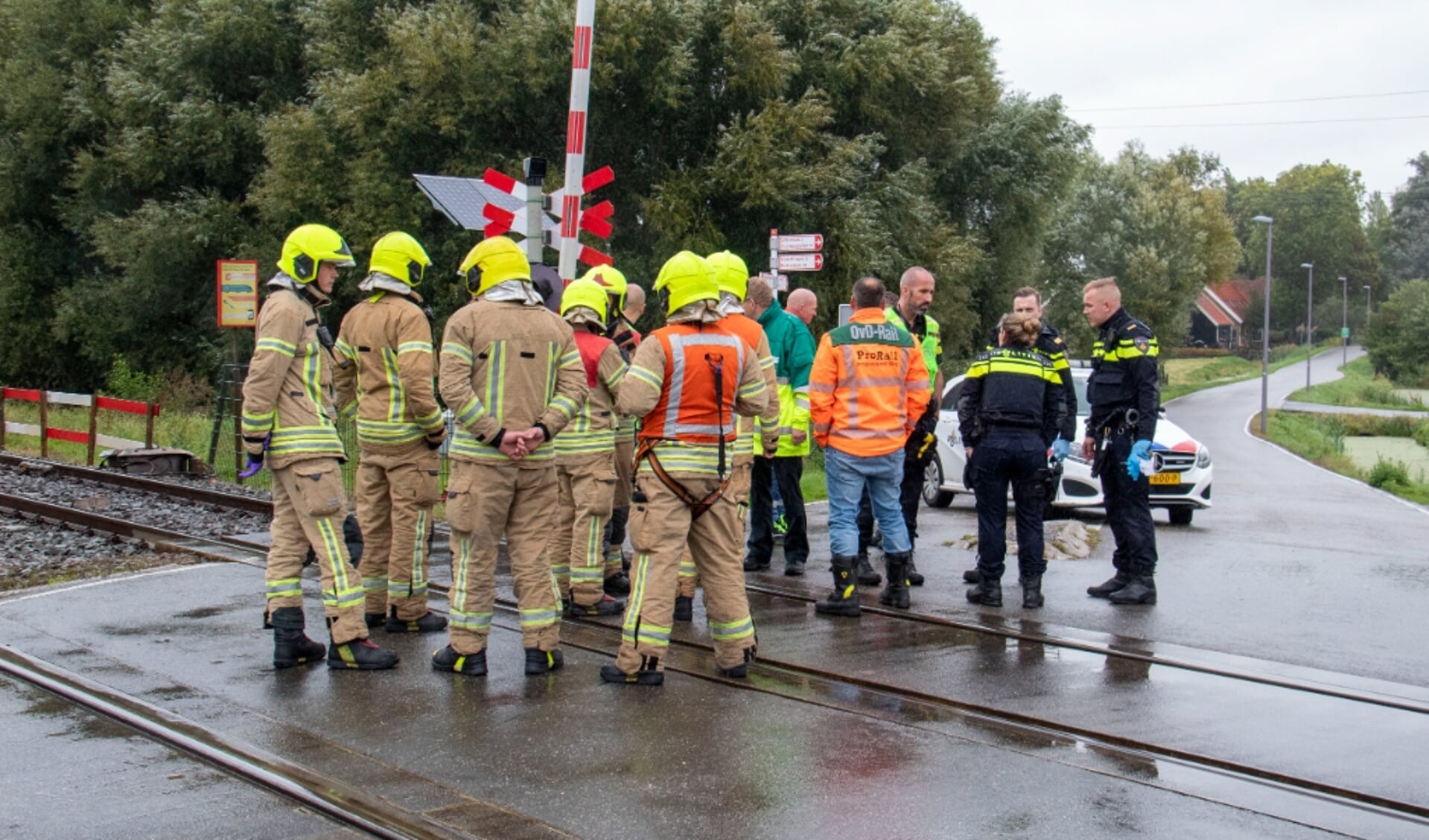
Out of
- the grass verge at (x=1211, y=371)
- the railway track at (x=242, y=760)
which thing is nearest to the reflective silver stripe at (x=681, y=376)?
the railway track at (x=242, y=760)

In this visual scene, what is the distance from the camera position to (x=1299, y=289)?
408 feet

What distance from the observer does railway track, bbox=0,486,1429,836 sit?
5086mm

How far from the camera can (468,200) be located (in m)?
11.7

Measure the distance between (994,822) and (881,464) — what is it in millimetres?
3899

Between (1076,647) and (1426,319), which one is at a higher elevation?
(1426,319)

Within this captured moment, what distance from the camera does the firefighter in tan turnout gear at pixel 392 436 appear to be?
744cm

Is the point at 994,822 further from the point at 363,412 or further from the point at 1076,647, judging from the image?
the point at 363,412

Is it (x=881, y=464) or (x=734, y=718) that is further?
(x=881, y=464)

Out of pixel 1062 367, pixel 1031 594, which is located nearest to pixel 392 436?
pixel 1031 594

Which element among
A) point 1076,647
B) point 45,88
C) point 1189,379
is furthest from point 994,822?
point 1189,379

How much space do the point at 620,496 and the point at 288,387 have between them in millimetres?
2848

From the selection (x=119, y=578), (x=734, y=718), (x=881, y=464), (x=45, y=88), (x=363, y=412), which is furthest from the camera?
(x=45, y=88)

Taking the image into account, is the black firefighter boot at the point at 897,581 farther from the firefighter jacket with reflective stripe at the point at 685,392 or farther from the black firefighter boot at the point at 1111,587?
the firefighter jacket with reflective stripe at the point at 685,392

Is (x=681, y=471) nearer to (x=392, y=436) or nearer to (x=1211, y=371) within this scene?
(x=392, y=436)
